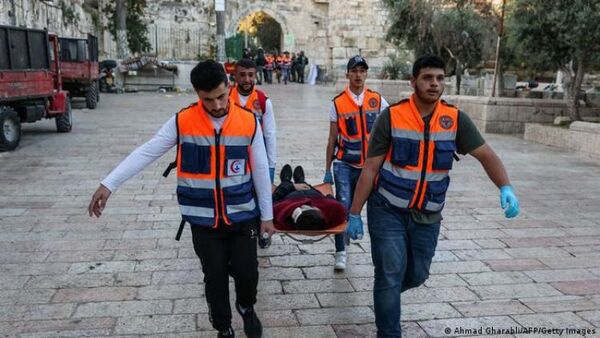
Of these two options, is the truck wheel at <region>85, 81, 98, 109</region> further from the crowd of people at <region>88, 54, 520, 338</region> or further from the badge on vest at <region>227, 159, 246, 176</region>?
the badge on vest at <region>227, 159, 246, 176</region>

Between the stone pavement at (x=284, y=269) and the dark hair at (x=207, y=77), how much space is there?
1601mm

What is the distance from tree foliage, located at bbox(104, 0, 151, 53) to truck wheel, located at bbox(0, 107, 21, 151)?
2027 centimetres

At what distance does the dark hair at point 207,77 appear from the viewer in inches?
113

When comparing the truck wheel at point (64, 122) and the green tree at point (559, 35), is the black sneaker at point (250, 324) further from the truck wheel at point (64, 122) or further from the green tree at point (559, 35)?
the truck wheel at point (64, 122)

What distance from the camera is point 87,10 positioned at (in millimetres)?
26016

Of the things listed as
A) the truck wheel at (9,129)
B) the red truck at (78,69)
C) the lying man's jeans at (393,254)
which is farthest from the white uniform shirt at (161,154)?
the red truck at (78,69)

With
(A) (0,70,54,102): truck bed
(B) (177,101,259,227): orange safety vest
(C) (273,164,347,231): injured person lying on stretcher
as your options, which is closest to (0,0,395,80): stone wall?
(A) (0,70,54,102): truck bed

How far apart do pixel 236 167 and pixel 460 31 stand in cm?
1718

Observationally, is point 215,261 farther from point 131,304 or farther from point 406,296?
point 406,296

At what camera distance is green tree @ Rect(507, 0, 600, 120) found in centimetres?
1018

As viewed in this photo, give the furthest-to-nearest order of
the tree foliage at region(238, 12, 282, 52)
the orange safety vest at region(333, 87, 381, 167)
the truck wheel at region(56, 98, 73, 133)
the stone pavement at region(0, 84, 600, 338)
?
the tree foliage at region(238, 12, 282, 52) → the truck wheel at region(56, 98, 73, 133) → the orange safety vest at region(333, 87, 381, 167) → the stone pavement at region(0, 84, 600, 338)

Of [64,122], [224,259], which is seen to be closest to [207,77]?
[224,259]

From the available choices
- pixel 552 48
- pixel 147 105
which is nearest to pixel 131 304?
pixel 552 48

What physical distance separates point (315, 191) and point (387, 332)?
1583 millimetres
